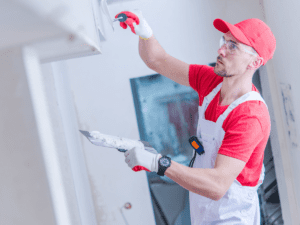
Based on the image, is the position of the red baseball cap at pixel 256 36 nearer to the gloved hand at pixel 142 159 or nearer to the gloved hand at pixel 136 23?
the gloved hand at pixel 136 23

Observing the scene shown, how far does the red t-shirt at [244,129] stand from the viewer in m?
1.00

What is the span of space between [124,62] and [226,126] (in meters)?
0.80

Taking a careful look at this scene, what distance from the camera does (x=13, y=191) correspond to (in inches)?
11.7

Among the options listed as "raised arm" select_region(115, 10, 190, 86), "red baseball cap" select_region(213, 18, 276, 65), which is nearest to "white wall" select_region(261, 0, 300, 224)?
"red baseball cap" select_region(213, 18, 276, 65)

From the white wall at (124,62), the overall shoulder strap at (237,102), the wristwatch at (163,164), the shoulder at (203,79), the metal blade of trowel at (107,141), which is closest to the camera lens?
the metal blade of trowel at (107,141)

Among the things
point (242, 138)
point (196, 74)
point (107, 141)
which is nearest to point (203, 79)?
point (196, 74)

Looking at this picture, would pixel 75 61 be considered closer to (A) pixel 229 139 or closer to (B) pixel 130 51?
(B) pixel 130 51

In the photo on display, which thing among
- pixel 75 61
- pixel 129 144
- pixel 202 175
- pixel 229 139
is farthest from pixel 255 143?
pixel 75 61

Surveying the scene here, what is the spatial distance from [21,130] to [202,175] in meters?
0.81

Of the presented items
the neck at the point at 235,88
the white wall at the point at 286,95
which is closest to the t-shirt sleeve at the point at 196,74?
the neck at the point at 235,88

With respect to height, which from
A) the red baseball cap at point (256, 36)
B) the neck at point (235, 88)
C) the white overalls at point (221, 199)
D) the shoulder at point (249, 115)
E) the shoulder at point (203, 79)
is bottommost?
the white overalls at point (221, 199)

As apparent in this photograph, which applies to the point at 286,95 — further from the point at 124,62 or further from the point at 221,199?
the point at 124,62

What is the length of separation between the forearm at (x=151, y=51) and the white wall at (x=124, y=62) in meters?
0.23

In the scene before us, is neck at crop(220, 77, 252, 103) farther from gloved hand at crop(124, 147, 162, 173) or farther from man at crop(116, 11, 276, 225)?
gloved hand at crop(124, 147, 162, 173)
